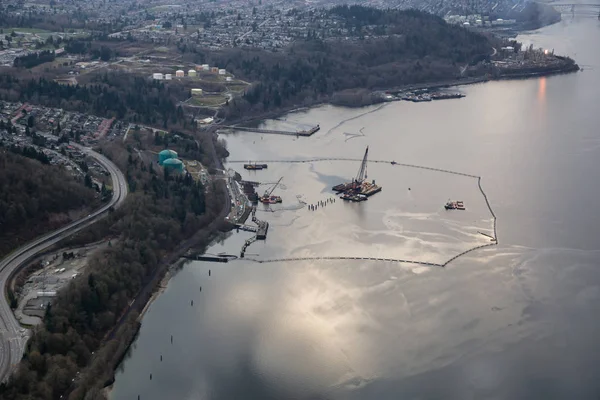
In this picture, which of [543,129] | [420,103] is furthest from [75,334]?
[420,103]

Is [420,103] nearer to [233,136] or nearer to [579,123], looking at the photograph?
[579,123]

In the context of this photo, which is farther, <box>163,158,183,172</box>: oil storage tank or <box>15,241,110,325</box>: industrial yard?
<box>163,158,183,172</box>: oil storage tank

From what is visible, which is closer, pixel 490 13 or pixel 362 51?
pixel 362 51

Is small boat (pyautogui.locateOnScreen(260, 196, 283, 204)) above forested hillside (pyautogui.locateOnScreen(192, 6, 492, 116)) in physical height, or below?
below

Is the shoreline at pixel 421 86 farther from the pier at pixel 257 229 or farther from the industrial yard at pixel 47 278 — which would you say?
the industrial yard at pixel 47 278

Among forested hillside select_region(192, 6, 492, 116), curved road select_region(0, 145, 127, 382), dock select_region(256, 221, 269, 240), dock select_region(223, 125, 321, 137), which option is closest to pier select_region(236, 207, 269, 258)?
dock select_region(256, 221, 269, 240)

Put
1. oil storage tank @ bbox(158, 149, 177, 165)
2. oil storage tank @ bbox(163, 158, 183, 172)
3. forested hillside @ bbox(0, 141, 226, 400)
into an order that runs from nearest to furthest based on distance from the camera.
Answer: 1. forested hillside @ bbox(0, 141, 226, 400)
2. oil storage tank @ bbox(163, 158, 183, 172)
3. oil storage tank @ bbox(158, 149, 177, 165)

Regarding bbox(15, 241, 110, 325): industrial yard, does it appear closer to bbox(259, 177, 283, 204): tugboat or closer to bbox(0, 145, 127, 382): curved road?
bbox(0, 145, 127, 382): curved road
